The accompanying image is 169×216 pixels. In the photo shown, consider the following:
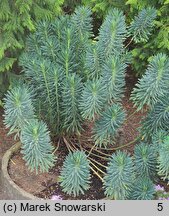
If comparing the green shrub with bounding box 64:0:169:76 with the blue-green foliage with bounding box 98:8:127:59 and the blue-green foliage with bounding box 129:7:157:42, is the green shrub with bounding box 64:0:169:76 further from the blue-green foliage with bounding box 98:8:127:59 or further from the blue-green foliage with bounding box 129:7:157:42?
the blue-green foliage with bounding box 98:8:127:59

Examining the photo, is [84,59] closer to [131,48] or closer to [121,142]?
[121,142]

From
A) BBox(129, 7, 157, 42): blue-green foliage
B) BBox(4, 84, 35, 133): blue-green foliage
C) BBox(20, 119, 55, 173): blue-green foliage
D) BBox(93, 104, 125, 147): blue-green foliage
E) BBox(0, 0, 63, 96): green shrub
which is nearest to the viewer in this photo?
BBox(20, 119, 55, 173): blue-green foliage

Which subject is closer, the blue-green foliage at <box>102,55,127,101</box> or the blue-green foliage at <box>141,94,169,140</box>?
the blue-green foliage at <box>102,55,127,101</box>

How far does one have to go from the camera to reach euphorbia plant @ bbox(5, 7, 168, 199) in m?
3.22

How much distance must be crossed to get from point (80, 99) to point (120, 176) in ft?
2.38

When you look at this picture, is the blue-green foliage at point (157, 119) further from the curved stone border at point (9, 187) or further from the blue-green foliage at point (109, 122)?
the curved stone border at point (9, 187)

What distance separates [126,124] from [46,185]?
4.15 ft

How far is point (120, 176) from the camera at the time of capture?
3.15m

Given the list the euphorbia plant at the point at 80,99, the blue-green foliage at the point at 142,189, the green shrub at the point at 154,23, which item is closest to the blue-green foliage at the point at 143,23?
the euphorbia plant at the point at 80,99

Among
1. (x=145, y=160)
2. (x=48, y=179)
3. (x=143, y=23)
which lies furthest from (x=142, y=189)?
(x=143, y=23)

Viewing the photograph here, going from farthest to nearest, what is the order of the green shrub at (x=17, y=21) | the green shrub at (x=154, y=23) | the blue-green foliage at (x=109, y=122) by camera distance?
the green shrub at (x=154, y=23), the green shrub at (x=17, y=21), the blue-green foliage at (x=109, y=122)

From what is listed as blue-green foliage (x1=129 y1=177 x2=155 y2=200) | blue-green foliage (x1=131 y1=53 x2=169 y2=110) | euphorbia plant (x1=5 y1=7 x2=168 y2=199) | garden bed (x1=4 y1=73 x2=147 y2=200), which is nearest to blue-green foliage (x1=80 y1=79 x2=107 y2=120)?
euphorbia plant (x1=5 y1=7 x2=168 y2=199)

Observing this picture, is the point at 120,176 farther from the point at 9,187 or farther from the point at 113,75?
the point at 9,187

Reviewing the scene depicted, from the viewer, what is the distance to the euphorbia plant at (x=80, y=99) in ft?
10.6
